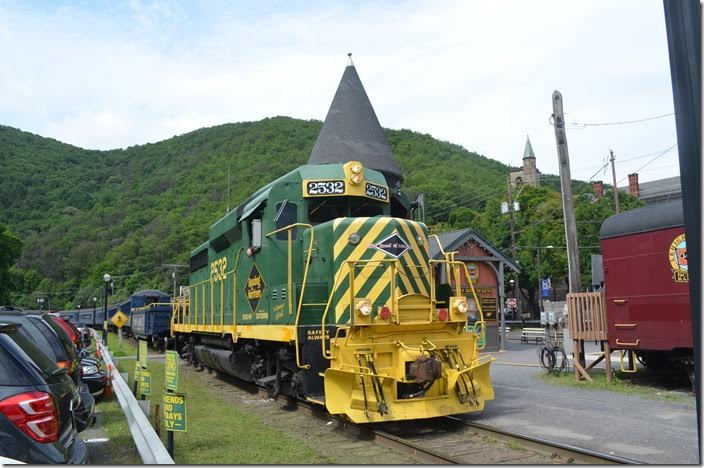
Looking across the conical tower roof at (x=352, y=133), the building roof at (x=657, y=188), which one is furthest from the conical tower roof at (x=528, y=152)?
the conical tower roof at (x=352, y=133)

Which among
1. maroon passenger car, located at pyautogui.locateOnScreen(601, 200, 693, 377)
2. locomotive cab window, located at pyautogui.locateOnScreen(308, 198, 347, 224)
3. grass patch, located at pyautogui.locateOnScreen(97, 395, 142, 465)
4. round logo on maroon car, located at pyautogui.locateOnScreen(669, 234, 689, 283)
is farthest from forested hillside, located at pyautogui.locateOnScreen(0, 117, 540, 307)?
grass patch, located at pyautogui.locateOnScreen(97, 395, 142, 465)

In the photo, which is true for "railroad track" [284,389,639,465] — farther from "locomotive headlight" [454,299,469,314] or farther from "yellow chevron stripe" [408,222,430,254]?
"yellow chevron stripe" [408,222,430,254]

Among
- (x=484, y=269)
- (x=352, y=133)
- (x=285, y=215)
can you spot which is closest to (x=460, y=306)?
(x=285, y=215)

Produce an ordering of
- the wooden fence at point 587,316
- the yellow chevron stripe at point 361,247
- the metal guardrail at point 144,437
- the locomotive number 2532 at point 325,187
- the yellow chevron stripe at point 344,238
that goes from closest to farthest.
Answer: the metal guardrail at point 144,437, the yellow chevron stripe at point 361,247, the yellow chevron stripe at point 344,238, the locomotive number 2532 at point 325,187, the wooden fence at point 587,316

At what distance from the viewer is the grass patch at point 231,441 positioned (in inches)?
282

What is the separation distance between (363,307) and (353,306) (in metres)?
0.16

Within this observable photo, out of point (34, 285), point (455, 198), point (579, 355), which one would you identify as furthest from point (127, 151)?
point (579, 355)

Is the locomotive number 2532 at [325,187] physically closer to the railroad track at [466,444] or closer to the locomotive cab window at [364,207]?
the locomotive cab window at [364,207]

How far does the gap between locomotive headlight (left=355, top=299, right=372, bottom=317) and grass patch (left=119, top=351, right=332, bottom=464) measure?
194 cm

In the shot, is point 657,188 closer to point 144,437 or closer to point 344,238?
point 344,238

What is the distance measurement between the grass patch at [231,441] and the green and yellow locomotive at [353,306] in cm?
76

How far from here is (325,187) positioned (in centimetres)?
969

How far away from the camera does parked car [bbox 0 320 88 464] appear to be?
401 cm

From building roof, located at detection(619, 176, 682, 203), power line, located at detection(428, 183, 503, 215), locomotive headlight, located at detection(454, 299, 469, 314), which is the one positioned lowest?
locomotive headlight, located at detection(454, 299, 469, 314)
